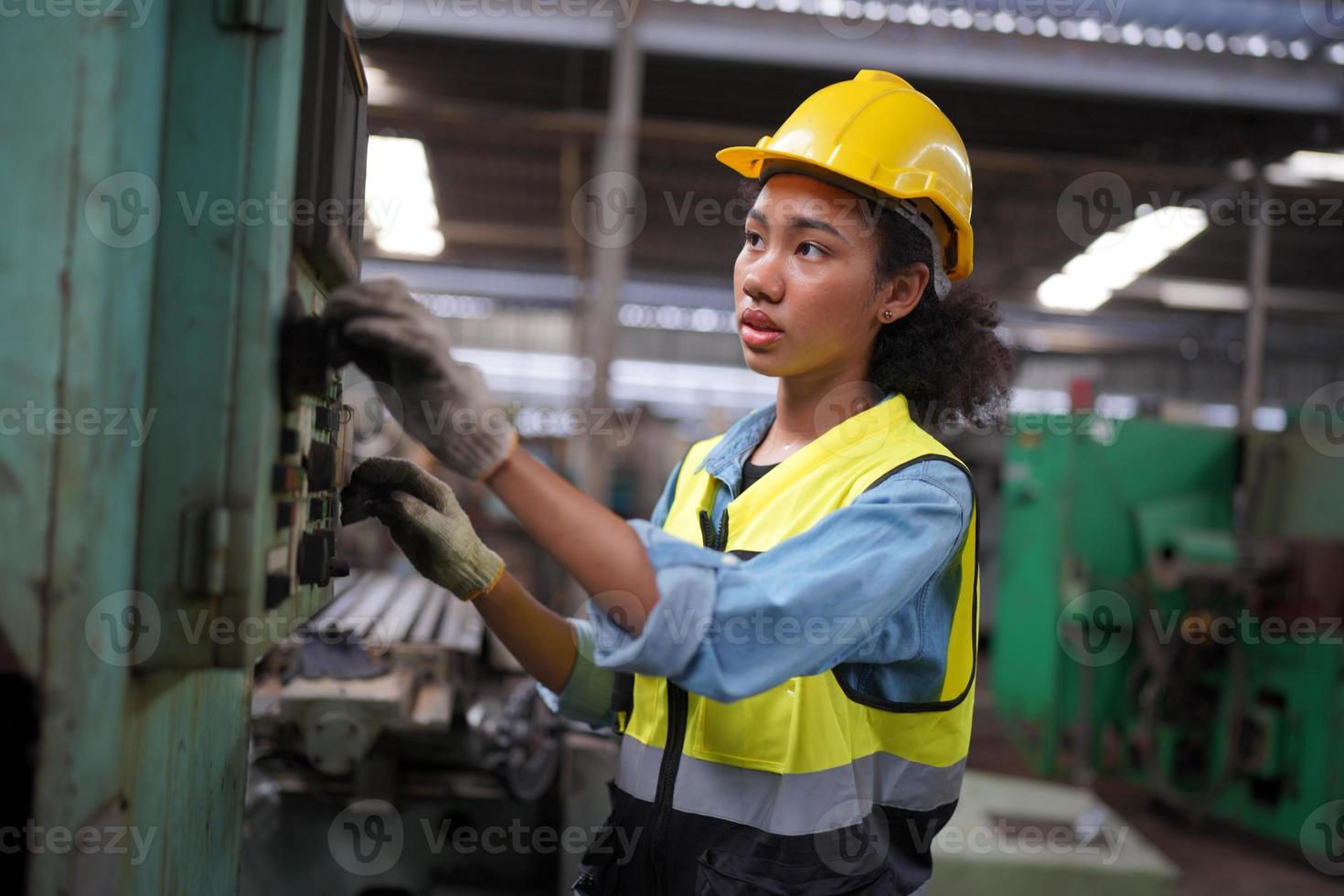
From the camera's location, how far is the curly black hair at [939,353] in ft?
3.68

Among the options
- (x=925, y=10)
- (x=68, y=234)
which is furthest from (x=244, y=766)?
(x=925, y=10)

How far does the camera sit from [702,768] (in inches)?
39.5

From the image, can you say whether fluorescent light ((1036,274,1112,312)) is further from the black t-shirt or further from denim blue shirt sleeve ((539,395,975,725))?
denim blue shirt sleeve ((539,395,975,725))

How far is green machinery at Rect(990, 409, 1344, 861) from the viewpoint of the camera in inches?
136

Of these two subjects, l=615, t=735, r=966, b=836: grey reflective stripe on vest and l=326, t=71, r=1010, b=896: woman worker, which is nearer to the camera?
l=326, t=71, r=1010, b=896: woman worker

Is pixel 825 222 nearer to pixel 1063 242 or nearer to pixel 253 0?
pixel 253 0

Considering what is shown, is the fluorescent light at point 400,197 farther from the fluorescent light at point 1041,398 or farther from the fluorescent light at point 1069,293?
the fluorescent light at point 1041,398

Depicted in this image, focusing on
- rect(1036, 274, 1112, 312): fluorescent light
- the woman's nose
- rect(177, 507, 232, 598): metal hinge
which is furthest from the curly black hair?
rect(1036, 274, 1112, 312): fluorescent light

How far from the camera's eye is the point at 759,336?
1.09 m

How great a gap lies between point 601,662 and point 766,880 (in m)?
0.33

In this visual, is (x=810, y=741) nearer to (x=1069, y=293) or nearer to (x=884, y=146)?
(x=884, y=146)

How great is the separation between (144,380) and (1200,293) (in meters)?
8.20

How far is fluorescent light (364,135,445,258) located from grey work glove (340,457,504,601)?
3613 millimetres

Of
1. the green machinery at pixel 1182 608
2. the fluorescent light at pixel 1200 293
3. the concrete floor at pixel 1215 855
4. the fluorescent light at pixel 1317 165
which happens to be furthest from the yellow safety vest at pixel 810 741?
the fluorescent light at pixel 1200 293
